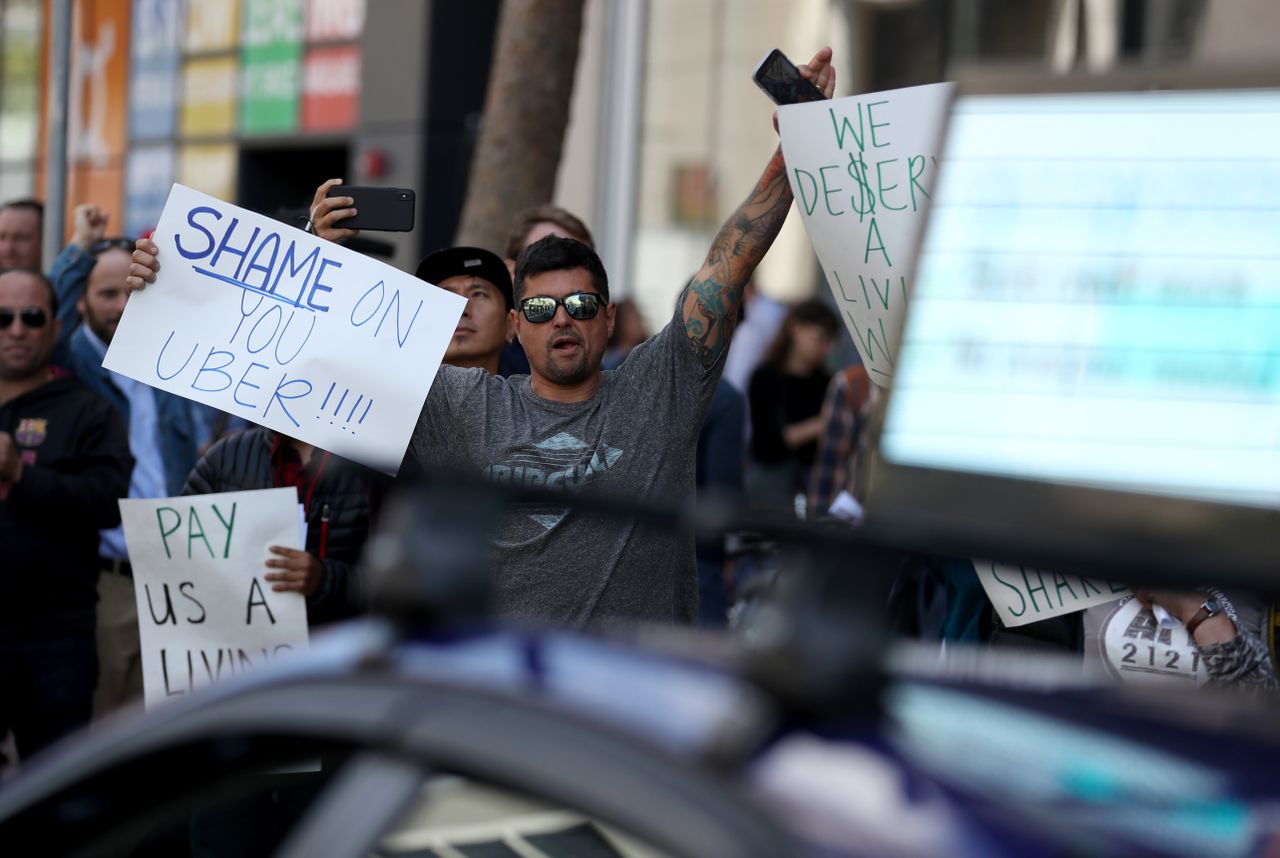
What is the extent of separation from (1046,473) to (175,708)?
1.42m

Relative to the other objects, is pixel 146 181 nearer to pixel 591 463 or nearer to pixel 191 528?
pixel 191 528

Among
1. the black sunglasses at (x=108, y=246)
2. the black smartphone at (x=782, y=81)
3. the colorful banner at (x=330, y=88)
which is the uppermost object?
the colorful banner at (x=330, y=88)

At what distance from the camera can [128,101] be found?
57.1 feet

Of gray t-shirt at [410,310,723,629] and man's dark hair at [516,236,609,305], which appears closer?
gray t-shirt at [410,310,723,629]

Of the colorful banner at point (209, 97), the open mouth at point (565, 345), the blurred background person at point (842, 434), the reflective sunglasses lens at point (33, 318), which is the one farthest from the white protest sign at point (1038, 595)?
the colorful banner at point (209, 97)

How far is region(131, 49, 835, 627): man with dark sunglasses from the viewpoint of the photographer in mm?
3928

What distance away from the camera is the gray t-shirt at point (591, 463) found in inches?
155

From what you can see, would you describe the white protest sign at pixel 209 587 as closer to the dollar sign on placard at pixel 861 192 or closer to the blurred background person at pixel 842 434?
the dollar sign on placard at pixel 861 192

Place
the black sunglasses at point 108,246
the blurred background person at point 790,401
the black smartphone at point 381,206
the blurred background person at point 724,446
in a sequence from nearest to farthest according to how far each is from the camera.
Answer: the black smartphone at point 381,206
the black sunglasses at point 108,246
the blurred background person at point 724,446
the blurred background person at point 790,401

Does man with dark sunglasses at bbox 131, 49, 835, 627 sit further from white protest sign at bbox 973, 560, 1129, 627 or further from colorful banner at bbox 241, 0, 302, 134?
colorful banner at bbox 241, 0, 302, 134

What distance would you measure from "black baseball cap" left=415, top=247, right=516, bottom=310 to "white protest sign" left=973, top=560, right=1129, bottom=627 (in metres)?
1.55

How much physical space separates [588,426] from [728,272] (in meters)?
0.50

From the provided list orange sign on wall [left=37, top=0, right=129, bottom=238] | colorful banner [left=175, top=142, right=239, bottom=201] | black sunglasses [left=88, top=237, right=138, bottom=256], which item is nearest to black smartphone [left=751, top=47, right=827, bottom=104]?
black sunglasses [left=88, top=237, right=138, bottom=256]

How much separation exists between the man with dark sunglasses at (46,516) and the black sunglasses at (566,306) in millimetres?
2119
